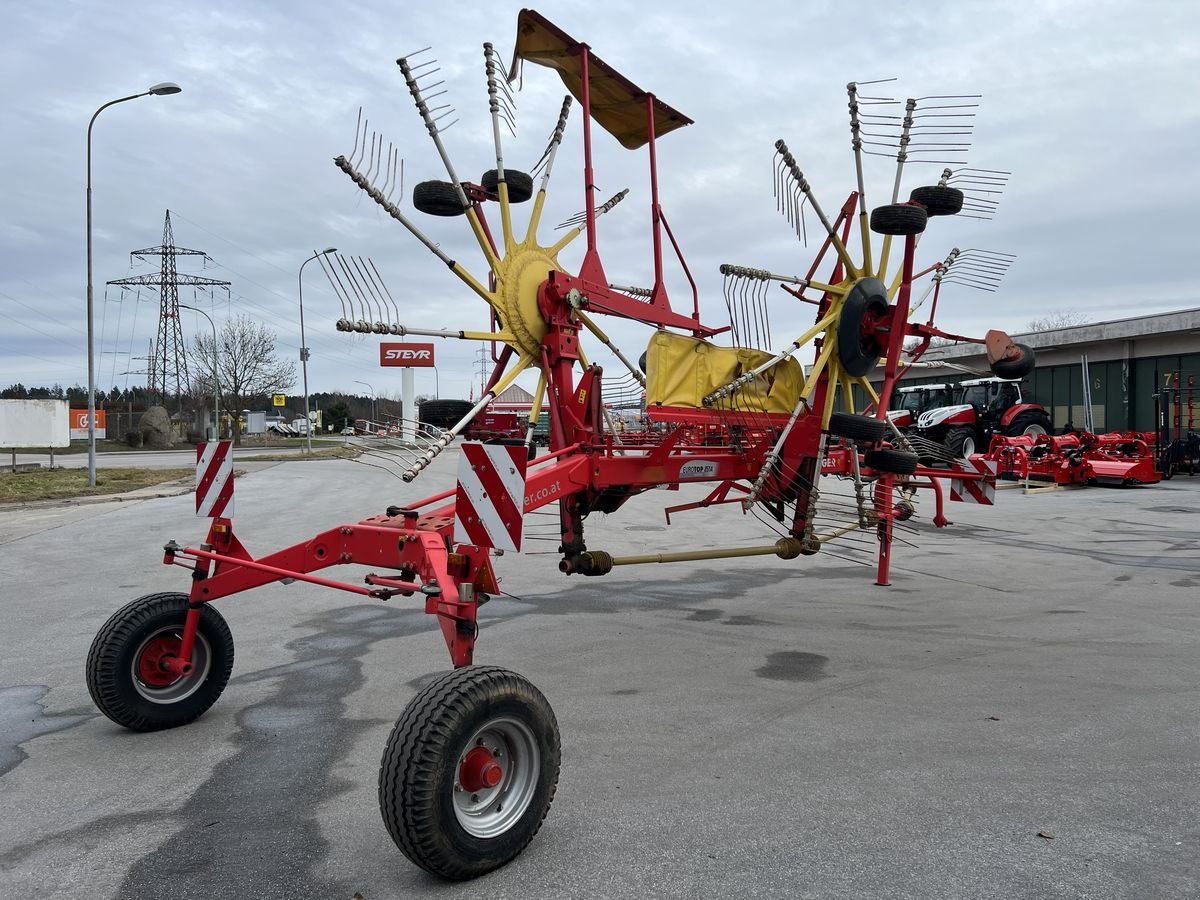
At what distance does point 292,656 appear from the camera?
19.9ft

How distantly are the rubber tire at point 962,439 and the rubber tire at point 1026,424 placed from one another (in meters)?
0.95

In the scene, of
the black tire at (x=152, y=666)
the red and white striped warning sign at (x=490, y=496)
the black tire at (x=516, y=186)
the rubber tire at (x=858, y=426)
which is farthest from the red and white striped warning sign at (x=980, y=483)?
the black tire at (x=152, y=666)

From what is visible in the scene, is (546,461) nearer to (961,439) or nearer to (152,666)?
(152,666)

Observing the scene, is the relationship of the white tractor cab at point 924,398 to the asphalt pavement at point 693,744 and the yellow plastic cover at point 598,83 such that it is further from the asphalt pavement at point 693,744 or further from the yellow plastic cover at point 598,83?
the yellow plastic cover at point 598,83

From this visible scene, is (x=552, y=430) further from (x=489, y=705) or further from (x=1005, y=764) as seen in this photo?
(x=1005, y=764)

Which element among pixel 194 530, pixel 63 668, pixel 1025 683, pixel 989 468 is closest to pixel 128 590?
pixel 63 668

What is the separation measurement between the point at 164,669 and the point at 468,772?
2208 mm

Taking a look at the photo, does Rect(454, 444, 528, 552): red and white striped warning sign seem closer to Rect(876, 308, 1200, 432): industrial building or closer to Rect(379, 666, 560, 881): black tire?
Rect(379, 666, 560, 881): black tire

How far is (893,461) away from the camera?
273 inches

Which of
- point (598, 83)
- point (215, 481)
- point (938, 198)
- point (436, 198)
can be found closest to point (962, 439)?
point (938, 198)

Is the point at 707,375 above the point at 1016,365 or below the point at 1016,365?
below

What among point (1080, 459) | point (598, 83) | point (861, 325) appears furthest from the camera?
point (1080, 459)

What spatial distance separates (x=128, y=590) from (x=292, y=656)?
11.1ft

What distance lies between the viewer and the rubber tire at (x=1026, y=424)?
23.7 metres
